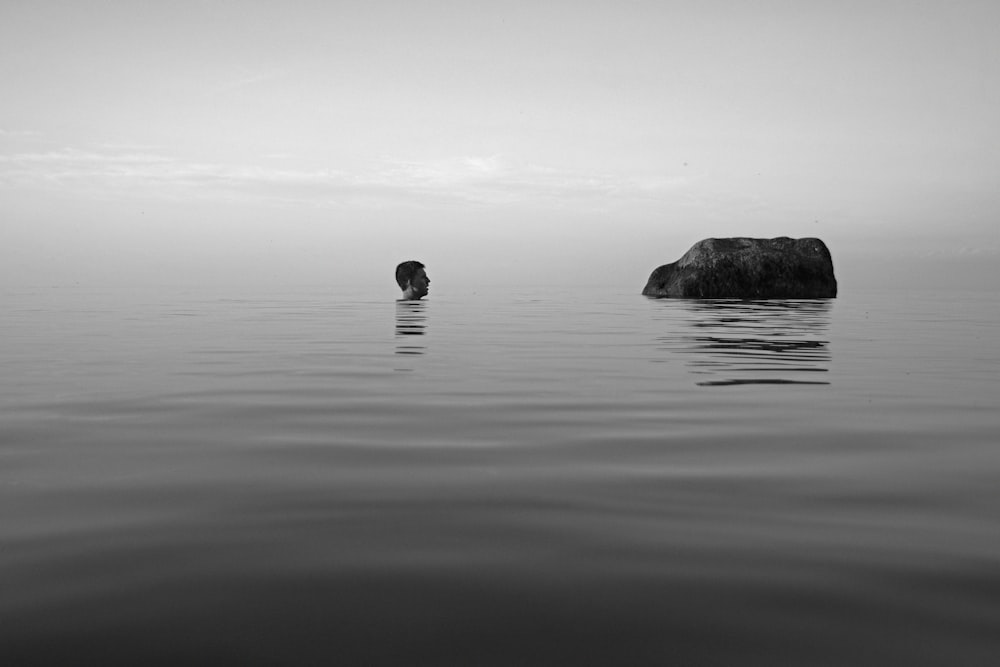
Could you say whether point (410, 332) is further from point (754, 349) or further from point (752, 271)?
point (752, 271)

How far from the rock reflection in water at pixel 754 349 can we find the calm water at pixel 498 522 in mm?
627

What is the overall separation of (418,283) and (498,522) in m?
25.0

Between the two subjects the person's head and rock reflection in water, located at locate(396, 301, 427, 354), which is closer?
rock reflection in water, located at locate(396, 301, 427, 354)

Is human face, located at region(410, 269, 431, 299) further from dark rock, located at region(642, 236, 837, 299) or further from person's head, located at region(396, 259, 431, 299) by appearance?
dark rock, located at region(642, 236, 837, 299)

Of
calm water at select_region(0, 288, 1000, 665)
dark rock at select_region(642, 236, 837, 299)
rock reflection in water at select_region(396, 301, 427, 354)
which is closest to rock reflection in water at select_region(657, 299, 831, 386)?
calm water at select_region(0, 288, 1000, 665)

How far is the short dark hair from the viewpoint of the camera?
2688 centimetres

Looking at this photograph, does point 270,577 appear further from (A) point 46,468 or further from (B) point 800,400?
(B) point 800,400

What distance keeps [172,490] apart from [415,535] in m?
1.32

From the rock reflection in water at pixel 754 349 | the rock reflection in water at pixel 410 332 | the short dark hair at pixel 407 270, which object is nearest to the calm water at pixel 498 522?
the rock reflection in water at pixel 754 349

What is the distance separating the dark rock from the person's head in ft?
36.7

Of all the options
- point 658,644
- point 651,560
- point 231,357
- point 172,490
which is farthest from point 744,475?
point 231,357

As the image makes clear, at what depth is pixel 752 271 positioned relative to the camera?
32.8 meters

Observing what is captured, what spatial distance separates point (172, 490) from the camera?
11.6ft

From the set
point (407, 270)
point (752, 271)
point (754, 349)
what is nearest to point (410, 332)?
point (754, 349)
